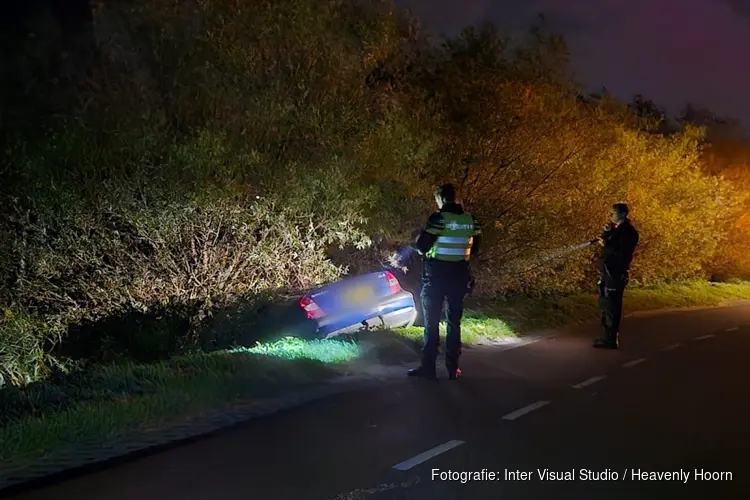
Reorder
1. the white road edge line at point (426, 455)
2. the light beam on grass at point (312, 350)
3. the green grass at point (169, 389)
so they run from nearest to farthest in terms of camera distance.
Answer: the white road edge line at point (426, 455), the green grass at point (169, 389), the light beam on grass at point (312, 350)

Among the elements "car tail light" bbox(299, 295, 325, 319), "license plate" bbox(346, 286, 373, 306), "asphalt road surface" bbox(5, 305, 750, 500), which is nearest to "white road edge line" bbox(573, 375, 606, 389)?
"asphalt road surface" bbox(5, 305, 750, 500)

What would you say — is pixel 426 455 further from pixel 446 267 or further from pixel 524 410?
pixel 446 267

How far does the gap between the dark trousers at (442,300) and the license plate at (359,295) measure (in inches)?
101

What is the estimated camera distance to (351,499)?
5.20 meters

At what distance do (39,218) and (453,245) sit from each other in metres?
5.33

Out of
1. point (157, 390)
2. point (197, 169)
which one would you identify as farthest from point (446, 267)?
point (197, 169)

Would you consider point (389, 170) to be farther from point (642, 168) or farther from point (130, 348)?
point (642, 168)

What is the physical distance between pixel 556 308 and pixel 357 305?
24.9ft

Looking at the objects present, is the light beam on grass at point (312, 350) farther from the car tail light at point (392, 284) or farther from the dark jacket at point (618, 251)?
the dark jacket at point (618, 251)

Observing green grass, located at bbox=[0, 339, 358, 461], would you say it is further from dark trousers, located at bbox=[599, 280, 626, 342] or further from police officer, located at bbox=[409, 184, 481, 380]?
dark trousers, located at bbox=[599, 280, 626, 342]

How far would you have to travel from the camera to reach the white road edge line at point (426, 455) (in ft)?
19.4

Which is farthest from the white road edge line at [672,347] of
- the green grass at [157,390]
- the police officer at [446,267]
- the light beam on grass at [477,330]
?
Result: the police officer at [446,267]

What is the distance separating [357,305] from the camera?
1181 cm

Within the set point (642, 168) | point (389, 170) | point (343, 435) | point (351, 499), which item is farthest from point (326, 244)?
point (642, 168)
